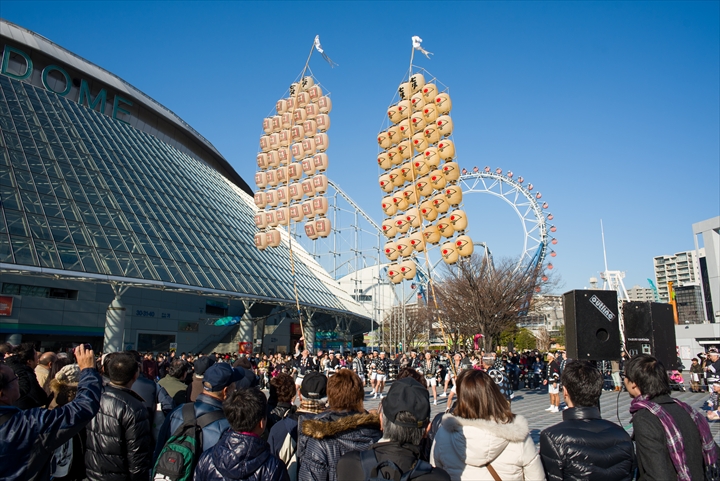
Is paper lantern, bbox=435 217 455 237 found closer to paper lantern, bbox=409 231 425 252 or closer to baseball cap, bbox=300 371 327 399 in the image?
paper lantern, bbox=409 231 425 252

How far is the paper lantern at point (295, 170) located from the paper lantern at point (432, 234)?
8626mm

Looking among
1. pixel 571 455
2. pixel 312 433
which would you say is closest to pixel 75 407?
pixel 312 433

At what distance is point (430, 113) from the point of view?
2580 centimetres

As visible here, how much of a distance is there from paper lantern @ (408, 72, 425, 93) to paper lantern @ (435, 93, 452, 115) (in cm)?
123

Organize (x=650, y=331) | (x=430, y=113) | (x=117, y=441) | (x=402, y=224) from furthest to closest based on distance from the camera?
Result: (x=402, y=224) → (x=430, y=113) → (x=650, y=331) → (x=117, y=441)

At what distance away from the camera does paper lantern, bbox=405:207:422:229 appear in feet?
84.7

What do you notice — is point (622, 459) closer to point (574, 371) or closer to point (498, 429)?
point (574, 371)

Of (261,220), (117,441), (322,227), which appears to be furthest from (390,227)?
(117,441)

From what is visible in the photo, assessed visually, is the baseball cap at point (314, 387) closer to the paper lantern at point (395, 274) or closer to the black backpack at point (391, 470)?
the black backpack at point (391, 470)

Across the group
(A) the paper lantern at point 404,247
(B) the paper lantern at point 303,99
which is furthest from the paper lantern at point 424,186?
(B) the paper lantern at point 303,99

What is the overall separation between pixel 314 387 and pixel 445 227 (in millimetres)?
Answer: 21301

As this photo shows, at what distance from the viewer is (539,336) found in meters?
79.6

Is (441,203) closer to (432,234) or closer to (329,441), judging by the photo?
(432,234)

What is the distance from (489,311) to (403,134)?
12015mm
